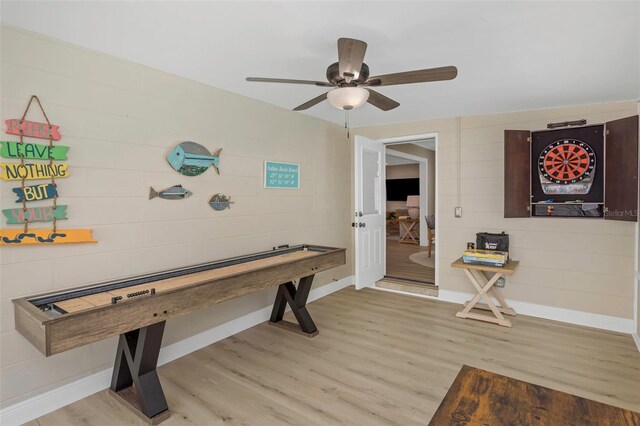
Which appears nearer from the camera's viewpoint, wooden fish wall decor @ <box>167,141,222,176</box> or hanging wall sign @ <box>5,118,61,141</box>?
hanging wall sign @ <box>5,118,61,141</box>

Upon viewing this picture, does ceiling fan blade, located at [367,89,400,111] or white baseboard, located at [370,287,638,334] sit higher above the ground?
ceiling fan blade, located at [367,89,400,111]

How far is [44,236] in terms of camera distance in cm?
223

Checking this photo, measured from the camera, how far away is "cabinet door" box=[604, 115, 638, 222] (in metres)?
3.10

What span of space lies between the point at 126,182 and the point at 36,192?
1.83 feet

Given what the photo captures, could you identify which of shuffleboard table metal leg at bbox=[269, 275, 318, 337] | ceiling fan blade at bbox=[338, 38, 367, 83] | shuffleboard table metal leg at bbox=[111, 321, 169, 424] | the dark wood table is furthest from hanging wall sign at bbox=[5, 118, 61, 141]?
the dark wood table

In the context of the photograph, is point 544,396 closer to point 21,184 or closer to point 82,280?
point 82,280

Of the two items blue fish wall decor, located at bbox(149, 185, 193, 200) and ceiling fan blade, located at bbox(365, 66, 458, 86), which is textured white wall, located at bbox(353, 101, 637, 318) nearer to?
ceiling fan blade, located at bbox(365, 66, 458, 86)

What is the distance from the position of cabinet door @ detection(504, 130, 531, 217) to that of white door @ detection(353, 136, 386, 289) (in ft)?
5.38

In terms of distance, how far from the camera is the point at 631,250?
3469mm

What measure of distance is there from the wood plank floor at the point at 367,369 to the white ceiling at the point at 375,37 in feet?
7.80

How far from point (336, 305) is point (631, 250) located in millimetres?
3153

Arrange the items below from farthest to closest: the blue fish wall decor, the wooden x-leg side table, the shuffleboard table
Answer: the wooden x-leg side table → the blue fish wall decor → the shuffleboard table

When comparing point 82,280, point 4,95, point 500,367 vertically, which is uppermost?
point 4,95

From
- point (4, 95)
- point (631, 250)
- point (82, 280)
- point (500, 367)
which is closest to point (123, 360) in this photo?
point (82, 280)
